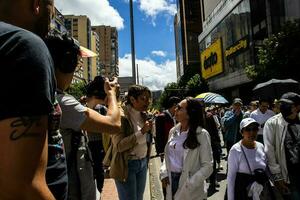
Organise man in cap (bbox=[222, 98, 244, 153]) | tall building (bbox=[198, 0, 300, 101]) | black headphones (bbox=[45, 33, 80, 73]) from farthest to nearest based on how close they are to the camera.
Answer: tall building (bbox=[198, 0, 300, 101]) < man in cap (bbox=[222, 98, 244, 153]) < black headphones (bbox=[45, 33, 80, 73])

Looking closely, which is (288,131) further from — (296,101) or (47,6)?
(47,6)

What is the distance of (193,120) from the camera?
172 inches

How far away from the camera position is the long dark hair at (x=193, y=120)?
420 cm

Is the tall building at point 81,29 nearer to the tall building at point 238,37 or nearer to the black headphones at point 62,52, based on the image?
the tall building at point 238,37

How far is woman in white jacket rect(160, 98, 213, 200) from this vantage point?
407 cm

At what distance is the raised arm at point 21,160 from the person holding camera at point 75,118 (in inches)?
40.8

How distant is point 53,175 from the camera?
1479mm

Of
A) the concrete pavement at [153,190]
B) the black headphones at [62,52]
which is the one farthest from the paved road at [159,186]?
the black headphones at [62,52]

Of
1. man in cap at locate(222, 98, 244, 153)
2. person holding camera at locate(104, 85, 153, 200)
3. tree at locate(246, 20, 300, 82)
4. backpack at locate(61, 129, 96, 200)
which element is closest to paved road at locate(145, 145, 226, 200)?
man in cap at locate(222, 98, 244, 153)

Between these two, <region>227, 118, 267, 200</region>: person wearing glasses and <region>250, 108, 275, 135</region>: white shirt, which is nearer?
<region>227, 118, 267, 200</region>: person wearing glasses

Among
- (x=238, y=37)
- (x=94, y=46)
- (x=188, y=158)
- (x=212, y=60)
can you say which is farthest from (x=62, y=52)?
(x=94, y=46)

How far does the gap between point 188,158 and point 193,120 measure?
0.43 metres

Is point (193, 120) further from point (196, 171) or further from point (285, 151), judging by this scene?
point (285, 151)

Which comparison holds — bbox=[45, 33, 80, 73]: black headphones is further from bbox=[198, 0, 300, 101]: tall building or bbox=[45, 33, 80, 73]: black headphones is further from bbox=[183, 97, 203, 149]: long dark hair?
bbox=[198, 0, 300, 101]: tall building
